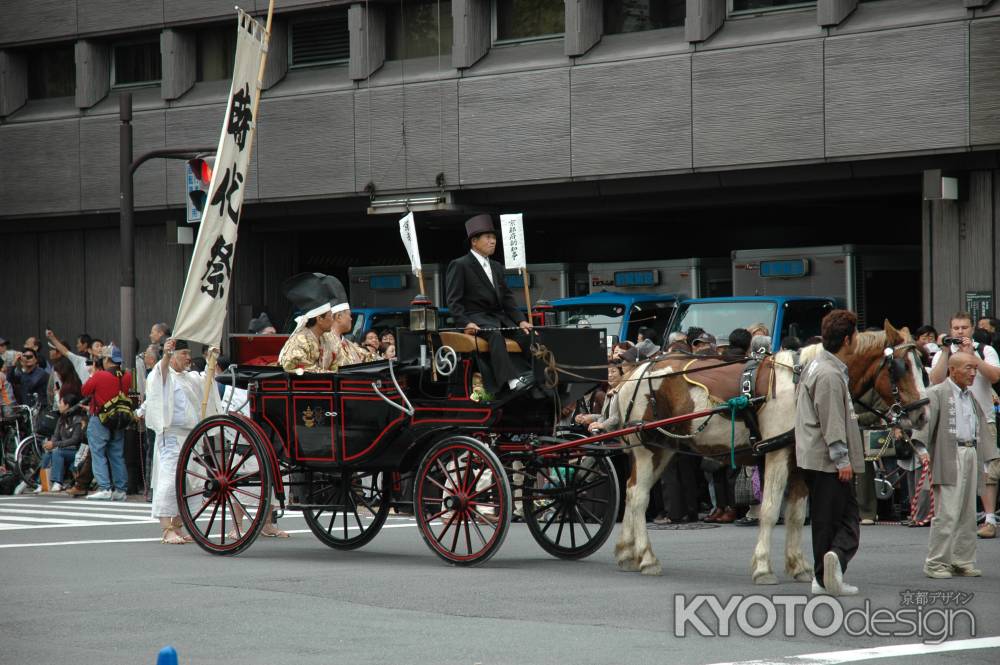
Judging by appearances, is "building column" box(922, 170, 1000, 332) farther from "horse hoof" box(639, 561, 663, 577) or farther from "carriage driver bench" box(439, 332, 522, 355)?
"horse hoof" box(639, 561, 663, 577)

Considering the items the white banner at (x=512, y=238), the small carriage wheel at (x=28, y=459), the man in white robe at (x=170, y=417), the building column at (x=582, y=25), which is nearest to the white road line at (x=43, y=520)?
the man in white robe at (x=170, y=417)

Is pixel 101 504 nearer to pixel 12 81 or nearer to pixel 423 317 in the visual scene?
pixel 423 317

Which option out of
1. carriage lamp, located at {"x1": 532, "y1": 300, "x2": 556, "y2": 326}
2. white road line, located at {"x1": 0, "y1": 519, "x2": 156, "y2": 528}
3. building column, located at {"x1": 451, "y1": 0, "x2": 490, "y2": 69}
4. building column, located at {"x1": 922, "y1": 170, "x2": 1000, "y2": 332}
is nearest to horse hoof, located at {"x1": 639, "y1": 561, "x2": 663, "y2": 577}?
carriage lamp, located at {"x1": 532, "y1": 300, "x2": 556, "y2": 326}

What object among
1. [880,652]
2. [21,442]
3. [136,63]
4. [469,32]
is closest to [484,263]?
[880,652]

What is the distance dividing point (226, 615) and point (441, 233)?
2225 cm

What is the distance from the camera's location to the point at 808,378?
35.5 ft

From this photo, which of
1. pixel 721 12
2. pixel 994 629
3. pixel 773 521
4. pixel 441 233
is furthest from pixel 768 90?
pixel 994 629

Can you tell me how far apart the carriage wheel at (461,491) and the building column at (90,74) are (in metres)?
20.7

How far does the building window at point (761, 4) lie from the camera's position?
23.2 metres

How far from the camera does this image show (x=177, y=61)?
98.3ft

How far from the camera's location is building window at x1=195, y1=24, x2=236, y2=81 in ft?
98.1

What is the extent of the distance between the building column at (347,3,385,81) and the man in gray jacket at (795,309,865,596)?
18008mm

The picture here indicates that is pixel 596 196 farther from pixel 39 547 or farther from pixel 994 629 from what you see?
pixel 994 629

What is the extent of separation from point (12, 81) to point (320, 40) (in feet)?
24.7
